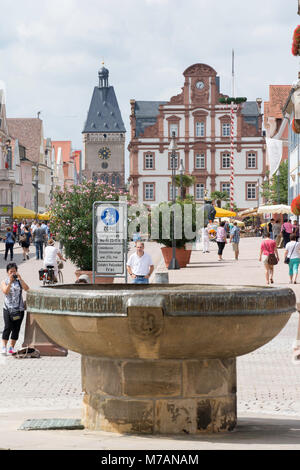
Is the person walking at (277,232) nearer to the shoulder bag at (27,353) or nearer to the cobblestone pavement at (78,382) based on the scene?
the cobblestone pavement at (78,382)

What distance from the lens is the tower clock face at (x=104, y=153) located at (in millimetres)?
191250

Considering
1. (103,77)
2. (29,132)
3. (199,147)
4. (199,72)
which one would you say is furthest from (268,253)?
(103,77)

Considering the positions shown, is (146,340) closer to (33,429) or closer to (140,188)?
(33,429)

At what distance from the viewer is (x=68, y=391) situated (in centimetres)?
934

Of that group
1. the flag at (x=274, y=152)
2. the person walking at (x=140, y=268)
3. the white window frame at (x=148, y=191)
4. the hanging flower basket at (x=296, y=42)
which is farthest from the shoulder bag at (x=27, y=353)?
the white window frame at (x=148, y=191)

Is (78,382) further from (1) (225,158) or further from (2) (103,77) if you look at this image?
(2) (103,77)

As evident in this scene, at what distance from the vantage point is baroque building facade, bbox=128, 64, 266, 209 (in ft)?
341

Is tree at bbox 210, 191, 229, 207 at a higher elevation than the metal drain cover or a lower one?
higher

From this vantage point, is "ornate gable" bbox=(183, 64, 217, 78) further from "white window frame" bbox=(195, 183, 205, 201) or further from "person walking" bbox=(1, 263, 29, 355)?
"person walking" bbox=(1, 263, 29, 355)

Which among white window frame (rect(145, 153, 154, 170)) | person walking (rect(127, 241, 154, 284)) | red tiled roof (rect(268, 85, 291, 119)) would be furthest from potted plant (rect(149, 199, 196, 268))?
white window frame (rect(145, 153, 154, 170))

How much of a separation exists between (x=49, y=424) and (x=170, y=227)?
26.6m

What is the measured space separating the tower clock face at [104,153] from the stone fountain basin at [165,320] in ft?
607
